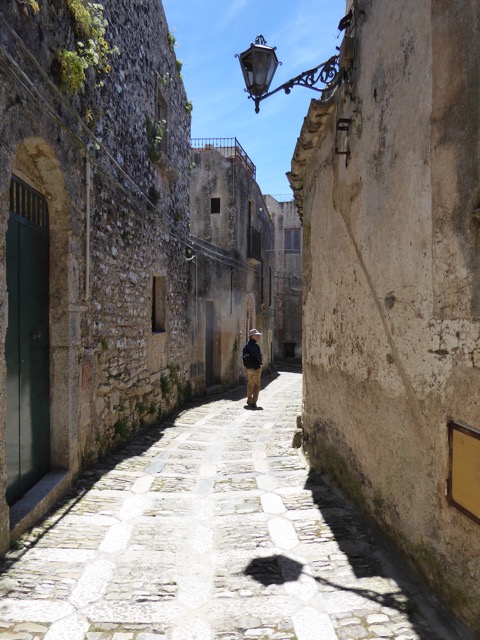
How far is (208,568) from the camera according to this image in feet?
10.1

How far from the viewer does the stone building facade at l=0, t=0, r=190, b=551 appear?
3566 millimetres

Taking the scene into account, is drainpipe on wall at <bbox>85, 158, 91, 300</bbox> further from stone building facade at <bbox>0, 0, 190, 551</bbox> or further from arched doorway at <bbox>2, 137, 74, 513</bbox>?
arched doorway at <bbox>2, 137, 74, 513</bbox>

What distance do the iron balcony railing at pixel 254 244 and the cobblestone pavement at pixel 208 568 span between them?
39.8 feet

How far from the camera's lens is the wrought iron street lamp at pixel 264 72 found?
431 cm

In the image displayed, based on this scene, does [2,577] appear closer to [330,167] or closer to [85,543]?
[85,543]

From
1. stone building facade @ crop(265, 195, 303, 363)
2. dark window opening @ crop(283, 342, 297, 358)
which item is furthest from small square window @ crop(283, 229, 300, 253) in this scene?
dark window opening @ crop(283, 342, 297, 358)

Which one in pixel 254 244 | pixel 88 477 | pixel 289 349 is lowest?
pixel 289 349

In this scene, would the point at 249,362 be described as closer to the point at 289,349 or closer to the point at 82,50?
the point at 82,50

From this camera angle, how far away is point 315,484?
469 cm

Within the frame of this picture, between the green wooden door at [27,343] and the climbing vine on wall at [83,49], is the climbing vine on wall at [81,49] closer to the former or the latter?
the climbing vine on wall at [83,49]

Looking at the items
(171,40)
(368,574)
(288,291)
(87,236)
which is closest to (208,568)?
(368,574)

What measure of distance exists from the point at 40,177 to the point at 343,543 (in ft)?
12.6

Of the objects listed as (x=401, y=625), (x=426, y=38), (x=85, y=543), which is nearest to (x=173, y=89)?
(x=426, y=38)

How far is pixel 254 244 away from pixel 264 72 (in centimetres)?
1287
